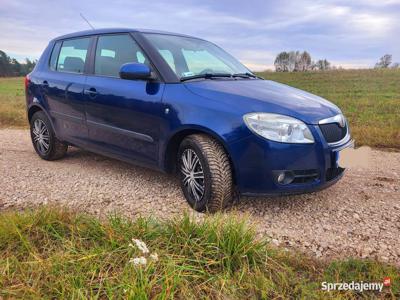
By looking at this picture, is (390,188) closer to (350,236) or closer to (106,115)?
(350,236)

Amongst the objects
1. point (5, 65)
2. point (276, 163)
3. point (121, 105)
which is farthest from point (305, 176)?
point (5, 65)

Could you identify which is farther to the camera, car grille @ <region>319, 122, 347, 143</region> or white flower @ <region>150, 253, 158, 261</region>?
car grille @ <region>319, 122, 347, 143</region>

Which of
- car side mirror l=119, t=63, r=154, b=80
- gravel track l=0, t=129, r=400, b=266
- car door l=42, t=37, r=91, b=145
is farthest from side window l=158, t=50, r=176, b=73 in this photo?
gravel track l=0, t=129, r=400, b=266

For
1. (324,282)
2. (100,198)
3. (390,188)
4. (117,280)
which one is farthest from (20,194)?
(390,188)

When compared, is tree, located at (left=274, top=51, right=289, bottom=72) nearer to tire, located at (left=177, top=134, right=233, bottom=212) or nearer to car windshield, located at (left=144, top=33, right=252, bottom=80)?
car windshield, located at (left=144, top=33, right=252, bottom=80)

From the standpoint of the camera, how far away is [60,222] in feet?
8.80

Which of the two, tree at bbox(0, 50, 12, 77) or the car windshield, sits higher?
tree at bbox(0, 50, 12, 77)

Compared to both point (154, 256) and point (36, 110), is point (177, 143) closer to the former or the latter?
point (154, 256)

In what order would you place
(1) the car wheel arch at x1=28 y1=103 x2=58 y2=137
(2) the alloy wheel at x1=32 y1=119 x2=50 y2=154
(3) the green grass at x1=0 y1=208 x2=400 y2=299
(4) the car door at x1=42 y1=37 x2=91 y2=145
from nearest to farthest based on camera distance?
(3) the green grass at x1=0 y1=208 x2=400 y2=299 < (4) the car door at x1=42 y1=37 x2=91 y2=145 < (1) the car wheel arch at x1=28 y1=103 x2=58 y2=137 < (2) the alloy wheel at x1=32 y1=119 x2=50 y2=154

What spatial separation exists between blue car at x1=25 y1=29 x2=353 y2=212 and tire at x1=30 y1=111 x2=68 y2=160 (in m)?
0.31

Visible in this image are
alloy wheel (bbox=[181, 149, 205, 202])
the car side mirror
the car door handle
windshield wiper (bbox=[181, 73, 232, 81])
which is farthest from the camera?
the car door handle

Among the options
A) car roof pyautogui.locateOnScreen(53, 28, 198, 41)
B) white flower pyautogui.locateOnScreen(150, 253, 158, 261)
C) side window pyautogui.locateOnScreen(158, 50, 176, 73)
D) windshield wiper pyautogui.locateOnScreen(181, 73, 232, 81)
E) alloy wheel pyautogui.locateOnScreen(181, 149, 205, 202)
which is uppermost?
car roof pyautogui.locateOnScreen(53, 28, 198, 41)

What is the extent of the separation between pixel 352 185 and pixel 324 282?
2147 mm

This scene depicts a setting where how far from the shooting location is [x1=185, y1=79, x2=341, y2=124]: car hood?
2.98 meters
